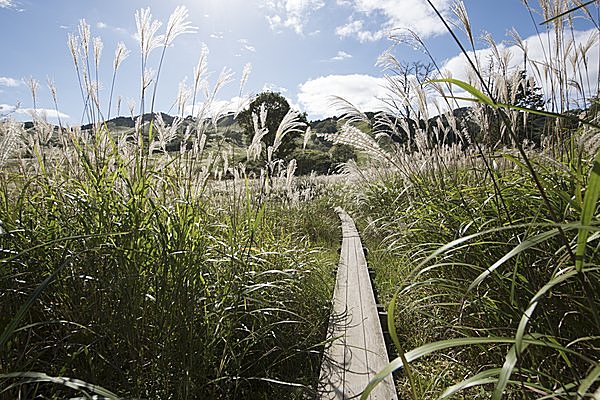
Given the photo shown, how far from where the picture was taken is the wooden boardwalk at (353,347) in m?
1.46

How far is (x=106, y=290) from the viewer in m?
1.46

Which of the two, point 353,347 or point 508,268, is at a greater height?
point 508,268

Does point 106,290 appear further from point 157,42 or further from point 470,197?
point 470,197

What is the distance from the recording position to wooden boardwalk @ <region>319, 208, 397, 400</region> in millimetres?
1459

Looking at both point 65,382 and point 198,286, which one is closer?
point 65,382

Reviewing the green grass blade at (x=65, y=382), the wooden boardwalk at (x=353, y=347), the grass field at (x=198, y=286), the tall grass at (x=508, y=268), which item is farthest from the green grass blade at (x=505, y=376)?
the wooden boardwalk at (x=353, y=347)

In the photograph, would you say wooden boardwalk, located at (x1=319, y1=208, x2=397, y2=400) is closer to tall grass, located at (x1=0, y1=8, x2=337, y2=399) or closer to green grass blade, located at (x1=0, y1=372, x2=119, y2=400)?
tall grass, located at (x1=0, y1=8, x2=337, y2=399)

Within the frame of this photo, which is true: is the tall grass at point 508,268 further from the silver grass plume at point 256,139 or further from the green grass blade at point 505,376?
the silver grass plume at point 256,139

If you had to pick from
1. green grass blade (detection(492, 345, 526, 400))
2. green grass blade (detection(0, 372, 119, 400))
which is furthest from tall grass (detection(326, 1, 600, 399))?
green grass blade (detection(0, 372, 119, 400))

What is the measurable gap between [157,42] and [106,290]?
1.06 m

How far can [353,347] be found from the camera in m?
1.78

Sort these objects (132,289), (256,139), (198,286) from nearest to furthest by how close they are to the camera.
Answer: (132,289), (198,286), (256,139)

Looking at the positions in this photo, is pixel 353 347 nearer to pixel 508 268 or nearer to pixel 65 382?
pixel 508 268

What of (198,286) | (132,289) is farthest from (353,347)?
(132,289)
